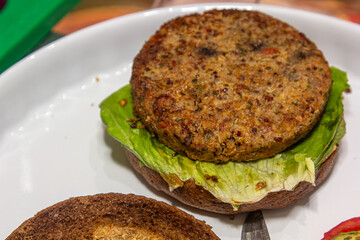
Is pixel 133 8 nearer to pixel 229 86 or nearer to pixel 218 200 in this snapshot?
pixel 229 86

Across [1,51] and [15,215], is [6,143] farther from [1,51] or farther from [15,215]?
[1,51]

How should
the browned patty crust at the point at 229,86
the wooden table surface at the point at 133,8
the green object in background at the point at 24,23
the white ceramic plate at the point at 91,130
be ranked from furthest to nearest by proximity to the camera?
the wooden table surface at the point at 133,8, the green object in background at the point at 24,23, the white ceramic plate at the point at 91,130, the browned patty crust at the point at 229,86

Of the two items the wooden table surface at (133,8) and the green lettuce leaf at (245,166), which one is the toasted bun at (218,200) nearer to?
the green lettuce leaf at (245,166)

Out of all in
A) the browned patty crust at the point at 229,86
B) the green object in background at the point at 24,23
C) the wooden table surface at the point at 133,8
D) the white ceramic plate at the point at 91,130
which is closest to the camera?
the browned patty crust at the point at 229,86

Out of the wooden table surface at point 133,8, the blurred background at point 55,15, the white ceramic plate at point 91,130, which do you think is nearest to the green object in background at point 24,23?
the blurred background at point 55,15

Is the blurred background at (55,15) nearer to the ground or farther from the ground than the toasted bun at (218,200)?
farther from the ground

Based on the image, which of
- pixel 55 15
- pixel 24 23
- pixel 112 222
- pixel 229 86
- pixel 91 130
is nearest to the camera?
pixel 112 222

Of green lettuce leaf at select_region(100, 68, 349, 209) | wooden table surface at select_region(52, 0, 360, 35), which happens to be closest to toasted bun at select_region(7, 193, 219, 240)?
green lettuce leaf at select_region(100, 68, 349, 209)

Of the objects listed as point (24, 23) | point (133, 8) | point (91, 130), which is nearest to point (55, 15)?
point (24, 23)
